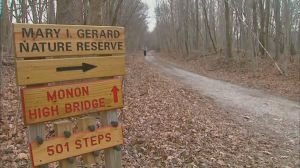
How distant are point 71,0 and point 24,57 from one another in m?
6.30

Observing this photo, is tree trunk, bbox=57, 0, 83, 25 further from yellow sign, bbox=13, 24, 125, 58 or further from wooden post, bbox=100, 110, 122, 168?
wooden post, bbox=100, 110, 122, 168

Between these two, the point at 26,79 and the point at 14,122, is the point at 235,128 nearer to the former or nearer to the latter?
the point at 14,122

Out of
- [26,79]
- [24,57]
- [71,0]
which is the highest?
[71,0]

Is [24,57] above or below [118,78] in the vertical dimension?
above

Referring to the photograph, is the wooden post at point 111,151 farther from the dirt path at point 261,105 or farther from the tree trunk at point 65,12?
the tree trunk at point 65,12

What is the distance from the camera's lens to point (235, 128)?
8.72 m

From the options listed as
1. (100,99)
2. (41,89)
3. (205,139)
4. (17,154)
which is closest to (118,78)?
(100,99)

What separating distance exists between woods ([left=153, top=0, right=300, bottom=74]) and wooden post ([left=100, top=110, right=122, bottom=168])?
56.9 feet

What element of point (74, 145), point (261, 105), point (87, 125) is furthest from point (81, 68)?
point (261, 105)

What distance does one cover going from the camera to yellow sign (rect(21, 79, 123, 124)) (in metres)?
3.33

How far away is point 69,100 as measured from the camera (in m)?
3.58

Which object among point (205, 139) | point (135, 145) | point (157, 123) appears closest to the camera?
point (135, 145)

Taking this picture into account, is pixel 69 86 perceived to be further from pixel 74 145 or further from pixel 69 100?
pixel 74 145

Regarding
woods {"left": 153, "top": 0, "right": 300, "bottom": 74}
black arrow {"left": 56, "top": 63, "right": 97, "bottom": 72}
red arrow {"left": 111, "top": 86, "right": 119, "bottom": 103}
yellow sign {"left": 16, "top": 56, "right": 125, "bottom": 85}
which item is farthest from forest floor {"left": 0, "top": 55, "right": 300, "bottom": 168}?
woods {"left": 153, "top": 0, "right": 300, "bottom": 74}
